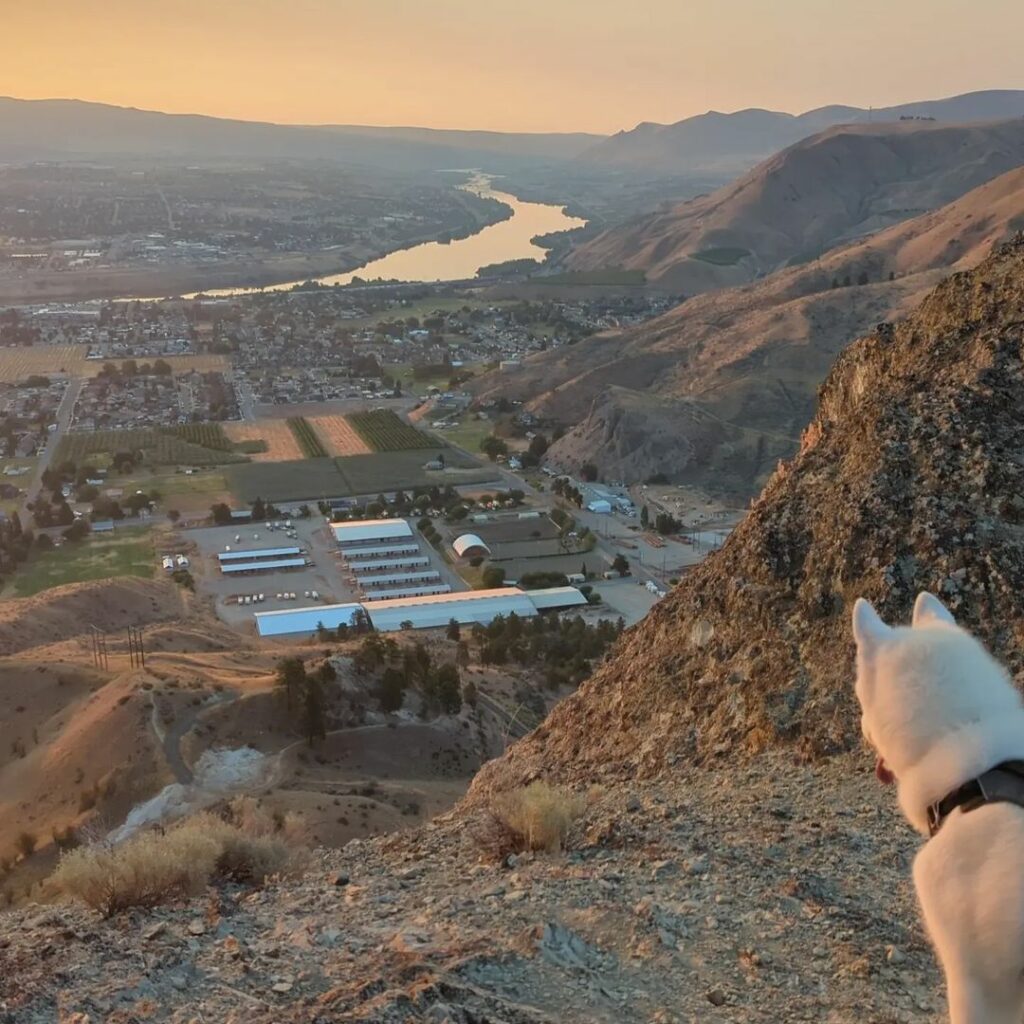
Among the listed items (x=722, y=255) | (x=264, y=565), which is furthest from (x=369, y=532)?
(x=722, y=255)

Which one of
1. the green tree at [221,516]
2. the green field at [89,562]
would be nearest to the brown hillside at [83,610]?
the green field at [89,562]

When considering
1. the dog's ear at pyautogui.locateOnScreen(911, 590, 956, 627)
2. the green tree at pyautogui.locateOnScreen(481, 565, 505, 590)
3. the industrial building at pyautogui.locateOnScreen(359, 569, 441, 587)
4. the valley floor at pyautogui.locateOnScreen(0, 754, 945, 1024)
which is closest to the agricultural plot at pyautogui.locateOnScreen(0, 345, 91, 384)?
the industrial building at pyautogui.locateOnScreen(359, 569, 441, 587)

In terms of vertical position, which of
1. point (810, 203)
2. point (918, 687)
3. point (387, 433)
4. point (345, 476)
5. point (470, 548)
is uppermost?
point (810, 203)

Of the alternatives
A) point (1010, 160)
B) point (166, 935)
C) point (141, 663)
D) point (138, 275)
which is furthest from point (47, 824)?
point (1010, 160)

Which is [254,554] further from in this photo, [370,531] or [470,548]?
[470,548]

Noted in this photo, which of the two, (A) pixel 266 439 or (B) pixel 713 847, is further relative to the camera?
(A) pixel 266 439

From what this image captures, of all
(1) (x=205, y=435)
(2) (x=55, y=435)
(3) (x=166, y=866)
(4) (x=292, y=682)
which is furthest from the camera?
(1) (x=205, y=435)

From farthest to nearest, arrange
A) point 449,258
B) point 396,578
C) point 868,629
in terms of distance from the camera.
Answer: point 449,258 → point 396,578 → point 868,629

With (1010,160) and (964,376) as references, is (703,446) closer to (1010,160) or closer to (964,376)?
(964,376)

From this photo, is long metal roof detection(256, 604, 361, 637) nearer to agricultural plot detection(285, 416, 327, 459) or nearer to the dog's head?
agricultural plot detection(285, 416, 327, 459)
